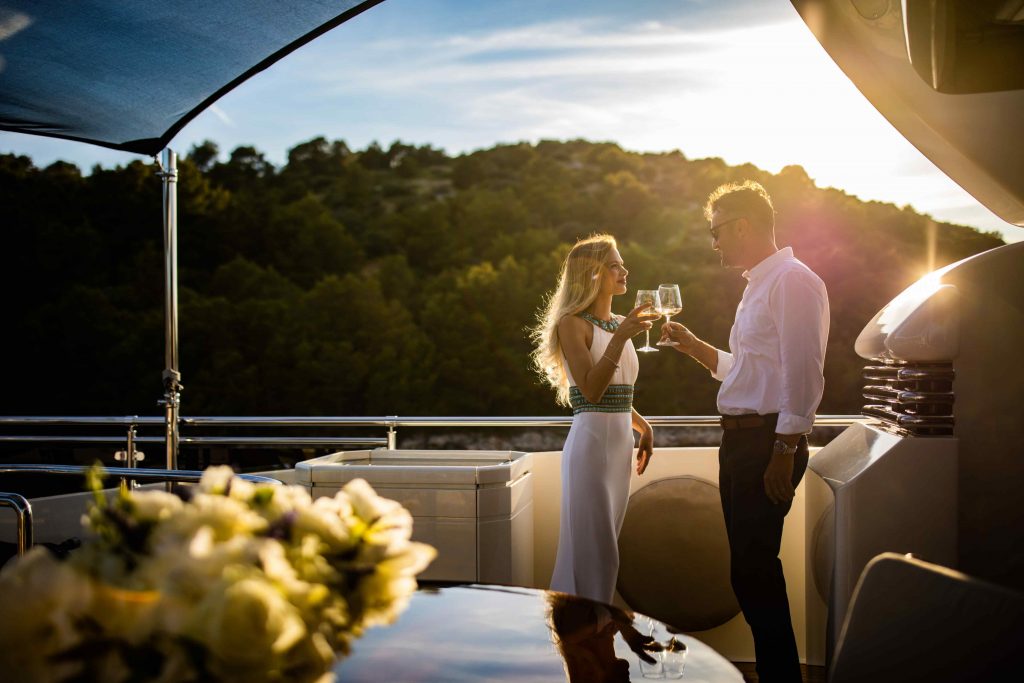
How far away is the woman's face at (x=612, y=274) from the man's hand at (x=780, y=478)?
77 cm

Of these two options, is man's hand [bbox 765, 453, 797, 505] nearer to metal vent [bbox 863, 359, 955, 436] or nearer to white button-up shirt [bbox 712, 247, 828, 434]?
white button-up shirt [bbox 712, 247, 828, 434]

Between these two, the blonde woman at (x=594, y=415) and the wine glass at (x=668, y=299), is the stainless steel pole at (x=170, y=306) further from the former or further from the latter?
the wine glass at (x=668, y=299)

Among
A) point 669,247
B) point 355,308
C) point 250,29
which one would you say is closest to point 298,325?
point 355,308

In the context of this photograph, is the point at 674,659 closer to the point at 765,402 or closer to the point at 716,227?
the point at 765,402

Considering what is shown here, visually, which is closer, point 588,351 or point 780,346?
point 780,346

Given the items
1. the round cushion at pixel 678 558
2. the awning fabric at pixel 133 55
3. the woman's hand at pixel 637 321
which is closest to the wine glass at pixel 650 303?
the woman's hand at pixel 637 321

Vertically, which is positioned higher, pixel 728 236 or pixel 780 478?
pixel 728 236

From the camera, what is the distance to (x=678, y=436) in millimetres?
22109

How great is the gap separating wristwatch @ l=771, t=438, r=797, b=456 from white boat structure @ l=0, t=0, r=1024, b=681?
23 cm

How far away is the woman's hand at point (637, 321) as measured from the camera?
258 centimetres

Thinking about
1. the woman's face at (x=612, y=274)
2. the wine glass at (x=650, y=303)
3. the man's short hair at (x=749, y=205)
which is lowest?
the wine glass at (x=650, y=303)

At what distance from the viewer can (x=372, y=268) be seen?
2216 cm

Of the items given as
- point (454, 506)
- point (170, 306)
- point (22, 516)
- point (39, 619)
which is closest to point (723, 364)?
point (454, 506)

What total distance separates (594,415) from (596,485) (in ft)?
0.75
